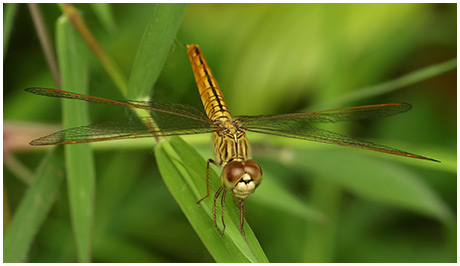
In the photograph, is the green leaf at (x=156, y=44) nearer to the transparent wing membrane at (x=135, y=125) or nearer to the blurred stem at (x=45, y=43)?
the transparent wing membrane at (x=135, y=125)

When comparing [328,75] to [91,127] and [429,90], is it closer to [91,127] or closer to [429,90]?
[429,90]

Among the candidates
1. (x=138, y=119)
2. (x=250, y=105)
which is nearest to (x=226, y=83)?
(x=250, y=105)

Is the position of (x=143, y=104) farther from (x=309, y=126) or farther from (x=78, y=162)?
(x=309, y=126)

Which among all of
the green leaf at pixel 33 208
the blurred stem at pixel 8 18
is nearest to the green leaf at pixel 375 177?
the green leaf at pixel 33 208

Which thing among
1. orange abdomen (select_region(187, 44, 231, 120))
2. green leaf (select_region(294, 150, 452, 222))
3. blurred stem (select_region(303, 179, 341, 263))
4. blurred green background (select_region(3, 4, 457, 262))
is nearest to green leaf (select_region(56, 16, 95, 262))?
orange abdomen (select_region(187, 44, 231, 120))

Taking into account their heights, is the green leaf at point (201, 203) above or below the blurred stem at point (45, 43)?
below

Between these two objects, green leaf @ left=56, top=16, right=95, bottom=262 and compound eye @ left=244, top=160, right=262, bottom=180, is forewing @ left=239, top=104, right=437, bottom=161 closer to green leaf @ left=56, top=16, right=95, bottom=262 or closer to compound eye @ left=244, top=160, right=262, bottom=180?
compound eye @ left=244, top=160, right=262, bottom=180
